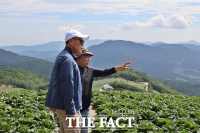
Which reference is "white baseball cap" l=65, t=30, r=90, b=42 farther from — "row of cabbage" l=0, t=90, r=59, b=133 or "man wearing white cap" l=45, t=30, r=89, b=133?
"row of cabbage" l=0, t=90, r=59, b=133

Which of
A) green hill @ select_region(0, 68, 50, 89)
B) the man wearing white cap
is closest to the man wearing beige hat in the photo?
the man wearing white cap

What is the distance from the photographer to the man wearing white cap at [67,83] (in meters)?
4.65

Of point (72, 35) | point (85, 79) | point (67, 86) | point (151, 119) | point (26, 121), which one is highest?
point (72, 35)

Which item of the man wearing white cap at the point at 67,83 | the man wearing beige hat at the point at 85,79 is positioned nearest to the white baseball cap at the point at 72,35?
the man wearing white cap at the point at 67,83

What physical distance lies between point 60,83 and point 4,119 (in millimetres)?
4781

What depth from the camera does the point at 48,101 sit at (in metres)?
4.97

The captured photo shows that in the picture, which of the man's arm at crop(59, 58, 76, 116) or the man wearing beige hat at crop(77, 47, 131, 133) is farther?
the man wearing beige hat at crop(77, 47, 131, 133)

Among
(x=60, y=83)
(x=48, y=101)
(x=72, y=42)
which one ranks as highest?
(x=72, y=42)

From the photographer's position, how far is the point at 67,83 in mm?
4625

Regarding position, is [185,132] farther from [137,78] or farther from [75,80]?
[137,78]

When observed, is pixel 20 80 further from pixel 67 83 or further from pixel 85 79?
pixel 67 83

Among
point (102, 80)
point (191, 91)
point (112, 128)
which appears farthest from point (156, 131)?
point (191, 91)

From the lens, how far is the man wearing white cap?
4648 millimetres

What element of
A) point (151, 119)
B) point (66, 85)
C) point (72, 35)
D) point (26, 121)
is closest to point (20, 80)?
point (151, 119)
